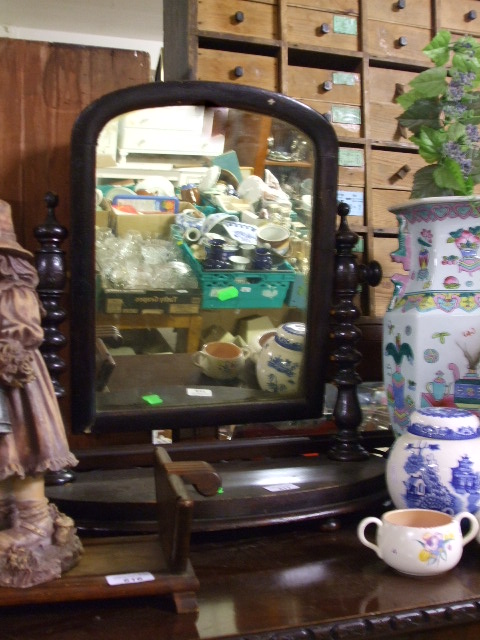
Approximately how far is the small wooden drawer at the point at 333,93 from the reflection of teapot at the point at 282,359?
834 mm

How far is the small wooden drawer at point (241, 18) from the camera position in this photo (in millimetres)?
1565

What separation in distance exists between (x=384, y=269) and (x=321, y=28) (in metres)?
0.61

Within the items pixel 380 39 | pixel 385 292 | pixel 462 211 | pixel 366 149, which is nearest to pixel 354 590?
pixel 462 211

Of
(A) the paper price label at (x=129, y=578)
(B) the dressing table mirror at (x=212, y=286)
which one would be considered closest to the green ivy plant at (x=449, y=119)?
(B) the dressing table mirror at (x=212, y=286)

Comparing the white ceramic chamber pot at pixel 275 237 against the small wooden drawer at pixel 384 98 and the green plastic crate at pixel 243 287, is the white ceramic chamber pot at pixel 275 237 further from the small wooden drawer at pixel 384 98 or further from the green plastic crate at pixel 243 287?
the small wooden drawer at pixel 384 98

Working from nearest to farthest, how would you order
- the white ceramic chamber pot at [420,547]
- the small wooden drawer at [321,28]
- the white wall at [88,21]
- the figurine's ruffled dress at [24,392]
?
the figurine's ruffled dress at [24,392] < the white ceramic chamber pot at [420,547] < the small wooden drawer at [321,28] < the white wall at [88,21]

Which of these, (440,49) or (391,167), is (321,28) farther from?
(440,49)

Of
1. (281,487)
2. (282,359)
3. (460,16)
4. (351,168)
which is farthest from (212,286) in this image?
(460,16)

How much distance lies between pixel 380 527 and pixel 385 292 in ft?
3.25

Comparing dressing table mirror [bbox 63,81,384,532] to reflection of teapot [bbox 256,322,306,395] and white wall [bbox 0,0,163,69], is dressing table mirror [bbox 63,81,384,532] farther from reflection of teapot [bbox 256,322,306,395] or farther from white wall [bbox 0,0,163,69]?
white wall [bbox 0,0,163,69]

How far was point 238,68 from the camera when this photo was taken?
1.57m

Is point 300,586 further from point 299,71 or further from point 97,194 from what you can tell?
point 299,71

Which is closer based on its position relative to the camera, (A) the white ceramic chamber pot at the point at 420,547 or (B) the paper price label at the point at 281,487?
(A) the white ceramic chamber pot at the point at 420,547

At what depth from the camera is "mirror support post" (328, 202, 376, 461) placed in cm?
100
